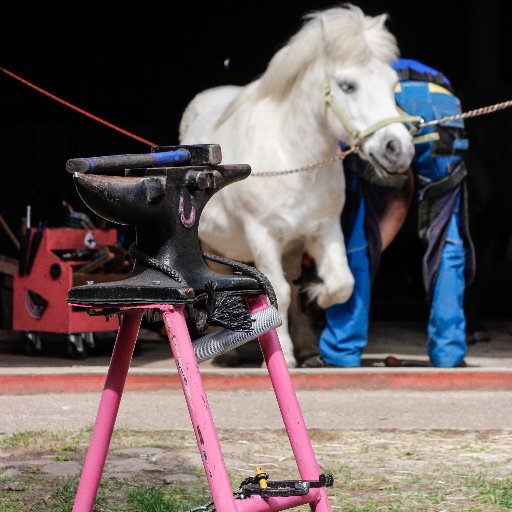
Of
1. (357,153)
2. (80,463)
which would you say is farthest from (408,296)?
(80,463)

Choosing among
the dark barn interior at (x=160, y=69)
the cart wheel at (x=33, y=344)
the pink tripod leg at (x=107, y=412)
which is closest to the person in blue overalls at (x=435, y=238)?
the cart wheel at (x=33, y=344)

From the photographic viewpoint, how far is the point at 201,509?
2904 mm

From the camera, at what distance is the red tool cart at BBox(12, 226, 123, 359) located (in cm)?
723

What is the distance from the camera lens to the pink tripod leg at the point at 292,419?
2.91 m

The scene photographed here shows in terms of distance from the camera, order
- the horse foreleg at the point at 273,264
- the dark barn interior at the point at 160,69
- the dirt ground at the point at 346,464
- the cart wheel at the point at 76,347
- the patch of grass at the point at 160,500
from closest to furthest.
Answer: the patch of grass at the point at 160,500 → the dirt ground at the point at 346,464 → the horse foreleg at the point at 273,264 → the cart wheel at the point at 76,347 → the dark barn interior at the point at 160,69

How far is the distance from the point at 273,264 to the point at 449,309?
3.33 ft

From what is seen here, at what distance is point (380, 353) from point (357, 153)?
75.7 inches

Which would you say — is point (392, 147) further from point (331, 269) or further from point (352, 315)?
point (352, 315)

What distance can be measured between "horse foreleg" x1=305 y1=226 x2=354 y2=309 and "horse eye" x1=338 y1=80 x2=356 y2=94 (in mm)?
729

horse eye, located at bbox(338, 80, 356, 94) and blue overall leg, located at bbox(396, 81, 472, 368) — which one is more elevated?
horse eye, located at bbox(338, 80, 356, 94)

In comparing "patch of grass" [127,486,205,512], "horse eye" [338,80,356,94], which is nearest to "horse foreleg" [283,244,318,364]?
"horse eye" [338,80,356,94]

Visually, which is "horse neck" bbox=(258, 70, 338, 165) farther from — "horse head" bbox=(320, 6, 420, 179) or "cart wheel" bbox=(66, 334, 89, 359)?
"cart wheel" bbox=(66, 334, 89, 359)

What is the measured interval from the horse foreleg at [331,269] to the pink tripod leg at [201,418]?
12.5ft

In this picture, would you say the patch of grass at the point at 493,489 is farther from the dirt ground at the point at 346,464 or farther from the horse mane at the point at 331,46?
the horse mane at the point at 331,46
